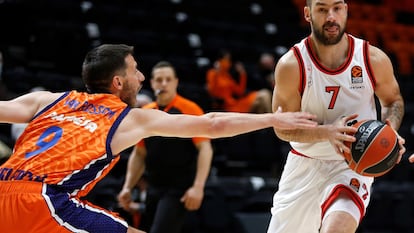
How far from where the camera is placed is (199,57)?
11688mm

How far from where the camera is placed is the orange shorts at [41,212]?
325 cm

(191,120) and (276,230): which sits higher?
(191,120)

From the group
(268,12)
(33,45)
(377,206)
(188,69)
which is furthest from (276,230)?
(268,12)

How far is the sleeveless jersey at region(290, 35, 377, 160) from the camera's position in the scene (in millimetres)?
4352

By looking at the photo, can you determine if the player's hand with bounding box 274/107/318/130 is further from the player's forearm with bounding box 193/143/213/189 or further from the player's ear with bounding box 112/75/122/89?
the player's forearm with bounding box 193/143/213/189

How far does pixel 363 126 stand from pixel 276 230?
1.03 m

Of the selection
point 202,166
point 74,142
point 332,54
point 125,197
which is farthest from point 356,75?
point 125,197

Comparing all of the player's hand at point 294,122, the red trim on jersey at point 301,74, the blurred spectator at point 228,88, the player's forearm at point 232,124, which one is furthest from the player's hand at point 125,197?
the blurred spectator at point 228,88

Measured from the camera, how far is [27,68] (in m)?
9.48

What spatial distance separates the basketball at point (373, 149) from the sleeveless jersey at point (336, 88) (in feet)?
1.45

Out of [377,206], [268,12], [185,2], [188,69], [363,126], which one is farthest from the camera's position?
[268,12]

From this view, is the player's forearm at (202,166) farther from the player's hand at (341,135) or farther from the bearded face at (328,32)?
the player's hand at (341,135)

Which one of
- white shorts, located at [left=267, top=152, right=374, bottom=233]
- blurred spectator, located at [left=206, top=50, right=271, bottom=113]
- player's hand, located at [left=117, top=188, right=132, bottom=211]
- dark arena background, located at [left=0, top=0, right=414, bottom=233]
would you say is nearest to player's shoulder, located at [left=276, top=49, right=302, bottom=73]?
white shorts, located at [left=267, top=152, right=374, bottom=233]

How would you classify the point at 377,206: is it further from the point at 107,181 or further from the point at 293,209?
the point at 293,209
